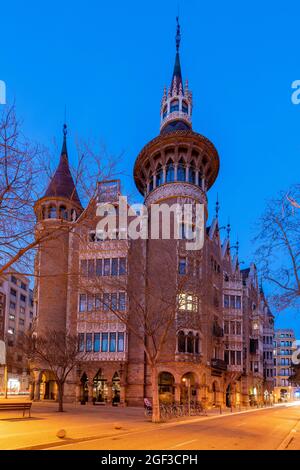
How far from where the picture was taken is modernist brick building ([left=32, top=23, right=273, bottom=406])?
4278cm

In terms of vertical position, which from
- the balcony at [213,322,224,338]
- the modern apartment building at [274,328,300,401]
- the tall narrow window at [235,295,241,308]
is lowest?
the modern apartment building at [274,328,300,401]

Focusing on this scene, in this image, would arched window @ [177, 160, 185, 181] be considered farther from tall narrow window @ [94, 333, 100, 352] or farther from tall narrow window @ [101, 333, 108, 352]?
tall narrow window @ [94, 333, 100, 352]

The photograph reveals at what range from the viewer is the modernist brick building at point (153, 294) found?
4278 cm

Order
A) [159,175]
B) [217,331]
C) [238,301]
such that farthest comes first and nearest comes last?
[238,301] → [217,331] → [159,175]

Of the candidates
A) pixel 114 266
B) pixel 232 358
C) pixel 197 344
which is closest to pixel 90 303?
pixel 114 266

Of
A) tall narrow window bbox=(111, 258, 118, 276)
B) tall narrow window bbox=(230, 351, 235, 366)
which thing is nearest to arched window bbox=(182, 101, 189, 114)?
tall narrow window bbox=(111, 258, 118, 276)

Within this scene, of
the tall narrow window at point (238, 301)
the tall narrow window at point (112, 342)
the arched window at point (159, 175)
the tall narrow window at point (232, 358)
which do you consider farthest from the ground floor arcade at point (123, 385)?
the arched window at point (159, 175)

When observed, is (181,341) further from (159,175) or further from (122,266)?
(159,175)

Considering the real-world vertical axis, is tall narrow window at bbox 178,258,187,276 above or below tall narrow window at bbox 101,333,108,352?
above

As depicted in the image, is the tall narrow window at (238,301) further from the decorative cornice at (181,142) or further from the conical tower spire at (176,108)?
the conical tower spire at (176,108)

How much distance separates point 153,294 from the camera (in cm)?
4225

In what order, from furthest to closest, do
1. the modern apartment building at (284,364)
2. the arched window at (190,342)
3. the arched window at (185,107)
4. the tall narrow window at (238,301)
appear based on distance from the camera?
the modern apartment building at (284,364) < the tall narrow window at (238,301) < the arched window at (185,107) < the arched window at (190,342)

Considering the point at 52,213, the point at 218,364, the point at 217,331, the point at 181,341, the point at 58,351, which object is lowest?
the point at 218,364
